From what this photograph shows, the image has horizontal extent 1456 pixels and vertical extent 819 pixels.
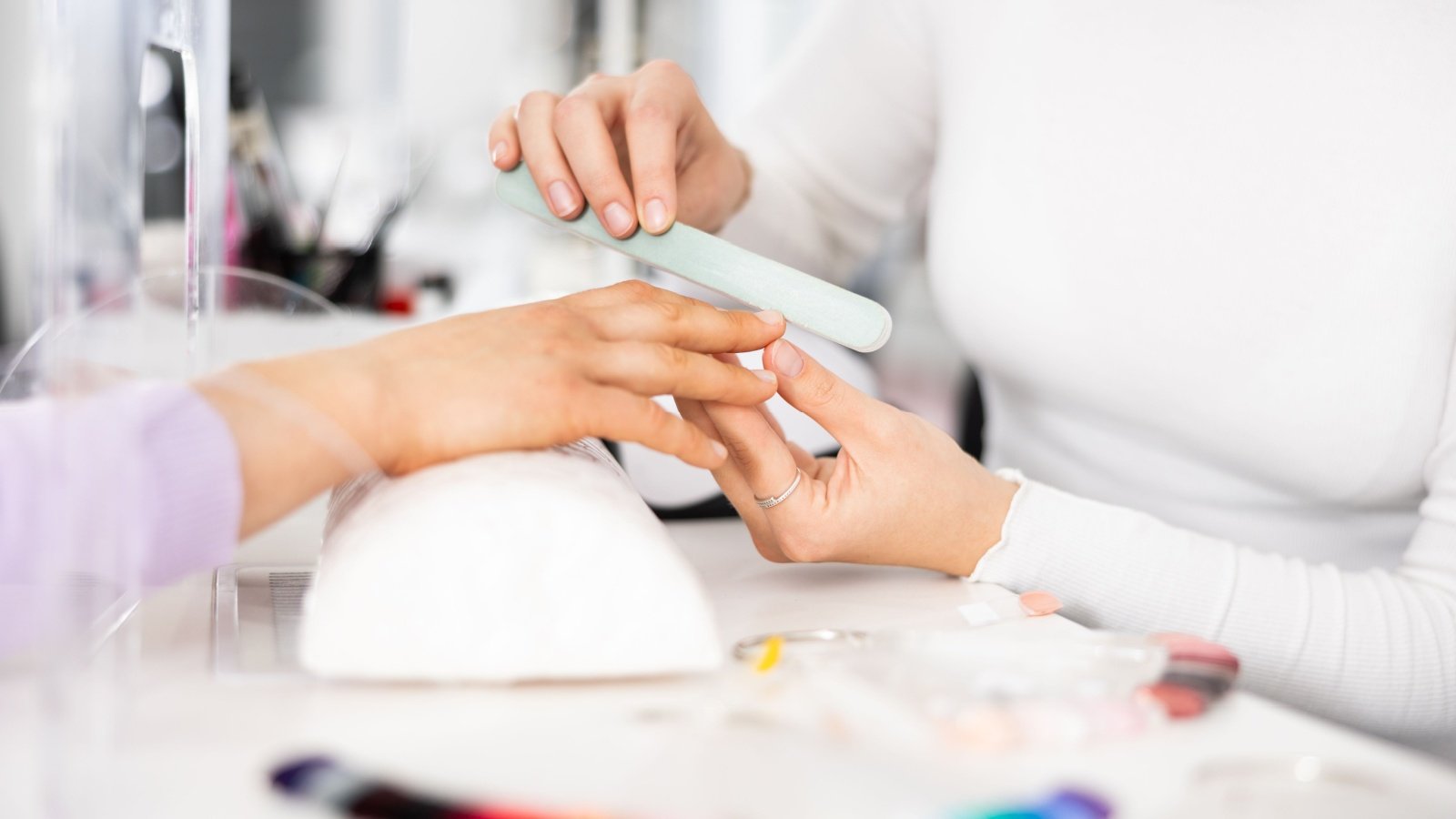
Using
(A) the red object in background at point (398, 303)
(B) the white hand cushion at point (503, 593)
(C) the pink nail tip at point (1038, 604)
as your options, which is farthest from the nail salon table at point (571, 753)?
(A) the red object in background at point (398, 303)

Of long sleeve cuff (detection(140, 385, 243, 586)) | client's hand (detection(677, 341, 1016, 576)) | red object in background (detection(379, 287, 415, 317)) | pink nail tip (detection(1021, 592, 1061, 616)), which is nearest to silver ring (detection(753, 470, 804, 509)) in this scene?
client's hand (detection(677, 341, 1016, 576))

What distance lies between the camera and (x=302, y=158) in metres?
2.88

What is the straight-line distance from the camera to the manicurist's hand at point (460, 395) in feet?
1.36

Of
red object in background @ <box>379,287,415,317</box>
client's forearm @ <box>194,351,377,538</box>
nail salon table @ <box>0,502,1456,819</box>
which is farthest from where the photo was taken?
red object in background @ <box>379,287,415,317</box>

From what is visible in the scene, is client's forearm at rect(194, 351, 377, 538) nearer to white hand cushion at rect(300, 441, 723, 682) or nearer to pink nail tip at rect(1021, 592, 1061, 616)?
white hand cushion at rect(300, 441, 723, 682)

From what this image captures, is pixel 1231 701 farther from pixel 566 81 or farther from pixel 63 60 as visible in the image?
pixel 566 81

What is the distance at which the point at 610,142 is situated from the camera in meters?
0.58

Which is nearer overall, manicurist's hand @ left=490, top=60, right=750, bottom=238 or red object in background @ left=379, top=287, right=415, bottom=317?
manicurist's hand @ left=490, top=60, right=750, bottom=238

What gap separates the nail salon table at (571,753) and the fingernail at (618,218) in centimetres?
26

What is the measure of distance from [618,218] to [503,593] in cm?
25

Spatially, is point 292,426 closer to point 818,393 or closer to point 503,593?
point 503,593

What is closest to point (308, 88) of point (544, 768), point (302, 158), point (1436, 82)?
point (302, 158)

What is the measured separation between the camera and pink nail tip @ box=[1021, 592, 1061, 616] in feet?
1.61

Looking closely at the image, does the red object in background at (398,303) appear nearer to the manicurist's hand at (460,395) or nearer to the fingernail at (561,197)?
the fingernail at (561,197)
